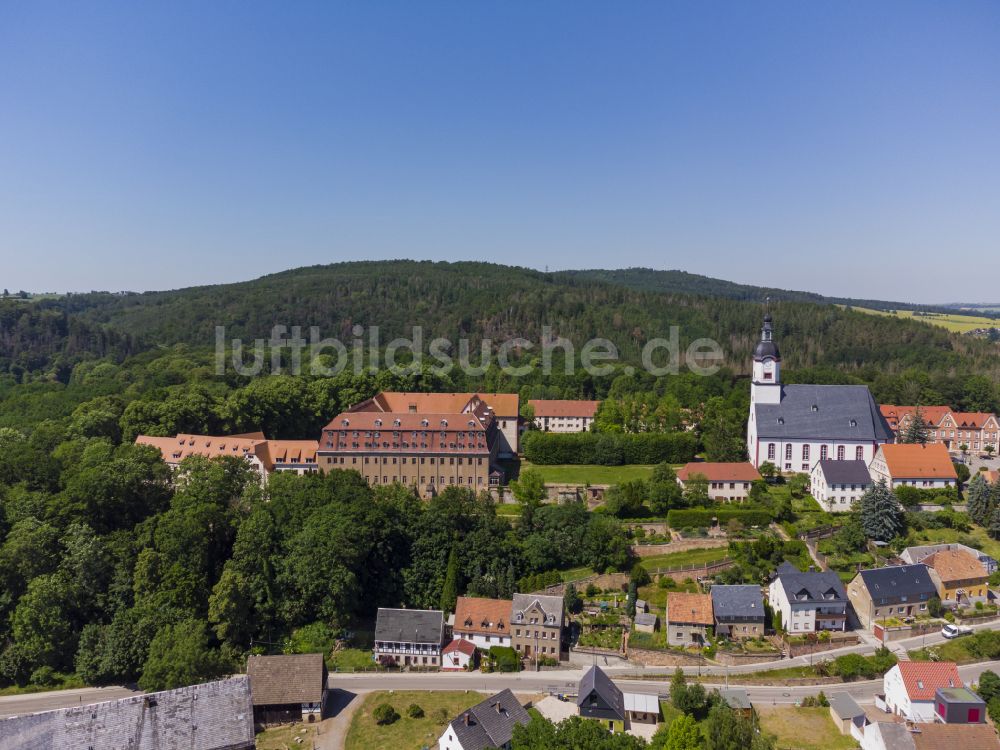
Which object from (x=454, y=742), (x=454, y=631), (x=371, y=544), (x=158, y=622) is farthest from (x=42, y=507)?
(x=454, y=742)

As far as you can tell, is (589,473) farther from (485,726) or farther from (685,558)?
(485,726)

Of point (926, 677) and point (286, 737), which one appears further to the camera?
point (286, 737)

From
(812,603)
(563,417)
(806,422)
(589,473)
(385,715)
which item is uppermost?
(806,422)

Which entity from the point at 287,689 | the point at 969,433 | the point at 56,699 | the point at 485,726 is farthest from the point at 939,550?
the point at 56,699

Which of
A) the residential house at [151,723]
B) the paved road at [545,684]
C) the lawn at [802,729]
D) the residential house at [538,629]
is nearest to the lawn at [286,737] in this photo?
the residential house at [151,723]

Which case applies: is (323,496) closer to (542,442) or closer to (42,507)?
(42,507)

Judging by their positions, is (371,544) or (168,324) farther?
(168,324)
